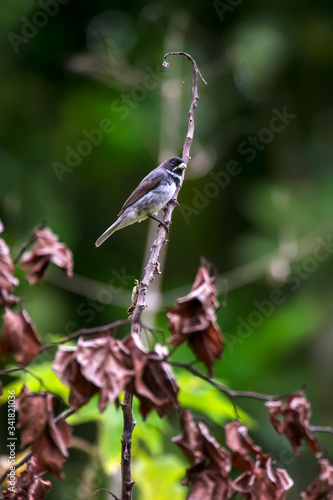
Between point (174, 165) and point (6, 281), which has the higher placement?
point (174, 165)

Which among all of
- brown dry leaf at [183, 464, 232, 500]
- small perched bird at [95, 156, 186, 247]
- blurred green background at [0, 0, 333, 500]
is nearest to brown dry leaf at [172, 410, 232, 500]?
brown dry leaf at [183, 464, 232, 500]

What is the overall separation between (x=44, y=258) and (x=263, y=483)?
3.13ft

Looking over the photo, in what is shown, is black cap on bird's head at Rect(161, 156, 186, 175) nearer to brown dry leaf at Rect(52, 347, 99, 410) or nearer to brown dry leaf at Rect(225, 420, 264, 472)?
brown dry leaf at Rect(225, 420, 264, 472)

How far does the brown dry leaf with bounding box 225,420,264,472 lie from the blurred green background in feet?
12.9

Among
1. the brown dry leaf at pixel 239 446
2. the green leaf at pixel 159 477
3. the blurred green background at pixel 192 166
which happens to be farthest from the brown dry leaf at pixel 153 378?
the blurred green background at pixel 192 166

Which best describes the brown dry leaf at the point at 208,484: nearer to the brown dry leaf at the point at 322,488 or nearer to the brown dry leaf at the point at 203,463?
the brown dry leaf at the point at 203,463

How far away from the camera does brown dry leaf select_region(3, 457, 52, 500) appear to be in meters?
1.78

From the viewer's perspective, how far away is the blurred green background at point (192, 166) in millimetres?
6328

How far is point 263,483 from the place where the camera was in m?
1.82

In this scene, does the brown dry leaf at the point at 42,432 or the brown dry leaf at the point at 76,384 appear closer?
the brown dry leaf at the point at 76,384

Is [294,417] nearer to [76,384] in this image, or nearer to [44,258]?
[76,384]

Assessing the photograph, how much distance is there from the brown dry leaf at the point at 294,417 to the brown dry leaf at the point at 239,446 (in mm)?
91

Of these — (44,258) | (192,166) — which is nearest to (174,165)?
(192,166)

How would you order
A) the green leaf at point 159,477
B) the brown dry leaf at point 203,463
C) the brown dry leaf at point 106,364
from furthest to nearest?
the green leaf at point 159,477 → the brown dry leaf at point 203,463 → the brown dry leaf at point 106,364
